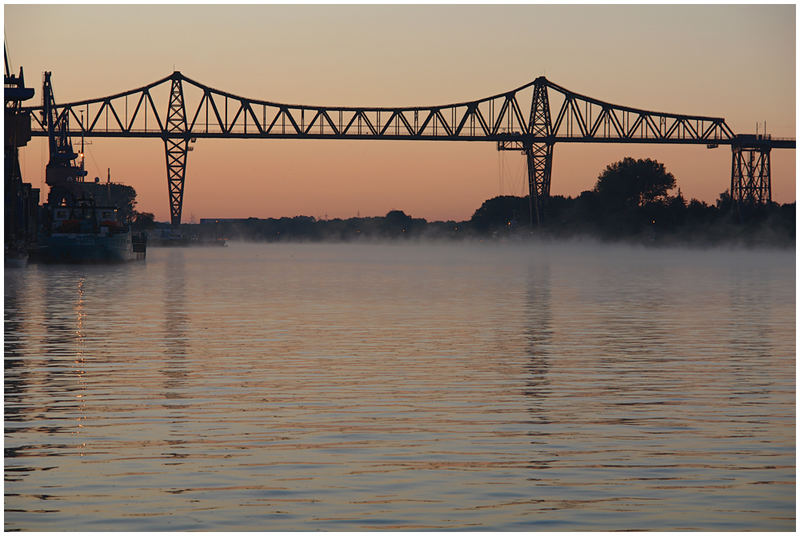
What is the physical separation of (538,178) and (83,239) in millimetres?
88959

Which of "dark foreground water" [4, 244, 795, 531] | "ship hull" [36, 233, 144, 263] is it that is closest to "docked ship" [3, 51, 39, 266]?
"ship hull" [36, 233, 144, 263]

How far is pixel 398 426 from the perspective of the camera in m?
14.8

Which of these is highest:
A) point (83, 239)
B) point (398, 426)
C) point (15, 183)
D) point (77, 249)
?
point (15, 183)

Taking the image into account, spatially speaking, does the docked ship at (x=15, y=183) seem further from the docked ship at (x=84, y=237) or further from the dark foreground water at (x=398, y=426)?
the dark foreground water at (x=398, y=426)

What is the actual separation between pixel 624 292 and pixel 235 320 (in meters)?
23.3

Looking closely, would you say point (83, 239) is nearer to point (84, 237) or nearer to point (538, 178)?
point (84, 237)

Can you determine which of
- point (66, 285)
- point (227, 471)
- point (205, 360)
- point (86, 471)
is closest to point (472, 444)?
point (227, 471)

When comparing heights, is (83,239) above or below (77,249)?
above

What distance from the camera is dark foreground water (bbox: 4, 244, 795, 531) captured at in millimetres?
10664

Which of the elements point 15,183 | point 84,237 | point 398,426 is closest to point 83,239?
point 84,237

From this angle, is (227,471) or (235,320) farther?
(235,320)

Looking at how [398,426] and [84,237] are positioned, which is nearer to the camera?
[398,426]

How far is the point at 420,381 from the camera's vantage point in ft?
63.8

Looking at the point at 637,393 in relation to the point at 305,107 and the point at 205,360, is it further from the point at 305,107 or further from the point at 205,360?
the point at 305,107
